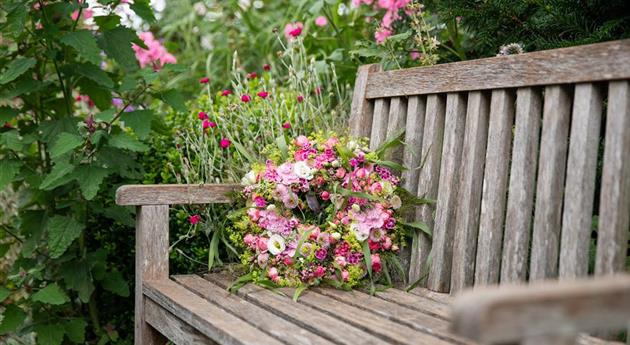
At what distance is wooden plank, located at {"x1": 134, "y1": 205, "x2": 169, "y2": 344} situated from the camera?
2.57 m

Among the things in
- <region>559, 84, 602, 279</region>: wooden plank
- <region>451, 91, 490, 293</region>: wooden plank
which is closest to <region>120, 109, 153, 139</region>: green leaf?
<region>451, 91, 490, 293</region>: wooden plank

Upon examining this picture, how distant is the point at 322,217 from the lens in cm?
255

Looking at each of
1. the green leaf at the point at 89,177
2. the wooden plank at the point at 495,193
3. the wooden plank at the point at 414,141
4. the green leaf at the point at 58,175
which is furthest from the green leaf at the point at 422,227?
the green leaf at the point at 58,175

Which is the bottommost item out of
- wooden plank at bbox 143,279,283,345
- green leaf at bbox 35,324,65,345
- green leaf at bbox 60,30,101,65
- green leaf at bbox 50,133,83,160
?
green leaf at bbox 35,324,65,345

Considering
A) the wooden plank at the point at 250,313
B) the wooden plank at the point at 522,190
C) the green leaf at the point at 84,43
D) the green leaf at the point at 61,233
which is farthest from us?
the green leaf at the point at 61,233

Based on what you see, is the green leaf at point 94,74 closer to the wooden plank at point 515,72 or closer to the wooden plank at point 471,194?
the wooden plank at point 515,72

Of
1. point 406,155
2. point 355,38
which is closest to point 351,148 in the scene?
point 406,155

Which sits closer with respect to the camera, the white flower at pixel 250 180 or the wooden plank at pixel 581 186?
the wooden plank at pixel 581 186

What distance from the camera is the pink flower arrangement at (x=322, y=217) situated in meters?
2.39

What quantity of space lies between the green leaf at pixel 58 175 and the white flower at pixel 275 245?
2.66 feet

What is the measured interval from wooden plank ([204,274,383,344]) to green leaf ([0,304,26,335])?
105cm

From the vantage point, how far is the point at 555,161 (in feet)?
6.34

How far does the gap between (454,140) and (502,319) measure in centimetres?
135

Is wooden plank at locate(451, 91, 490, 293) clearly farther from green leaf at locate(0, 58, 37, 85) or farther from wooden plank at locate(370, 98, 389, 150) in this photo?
green leaf at locate(0, 58, 37, 85)
